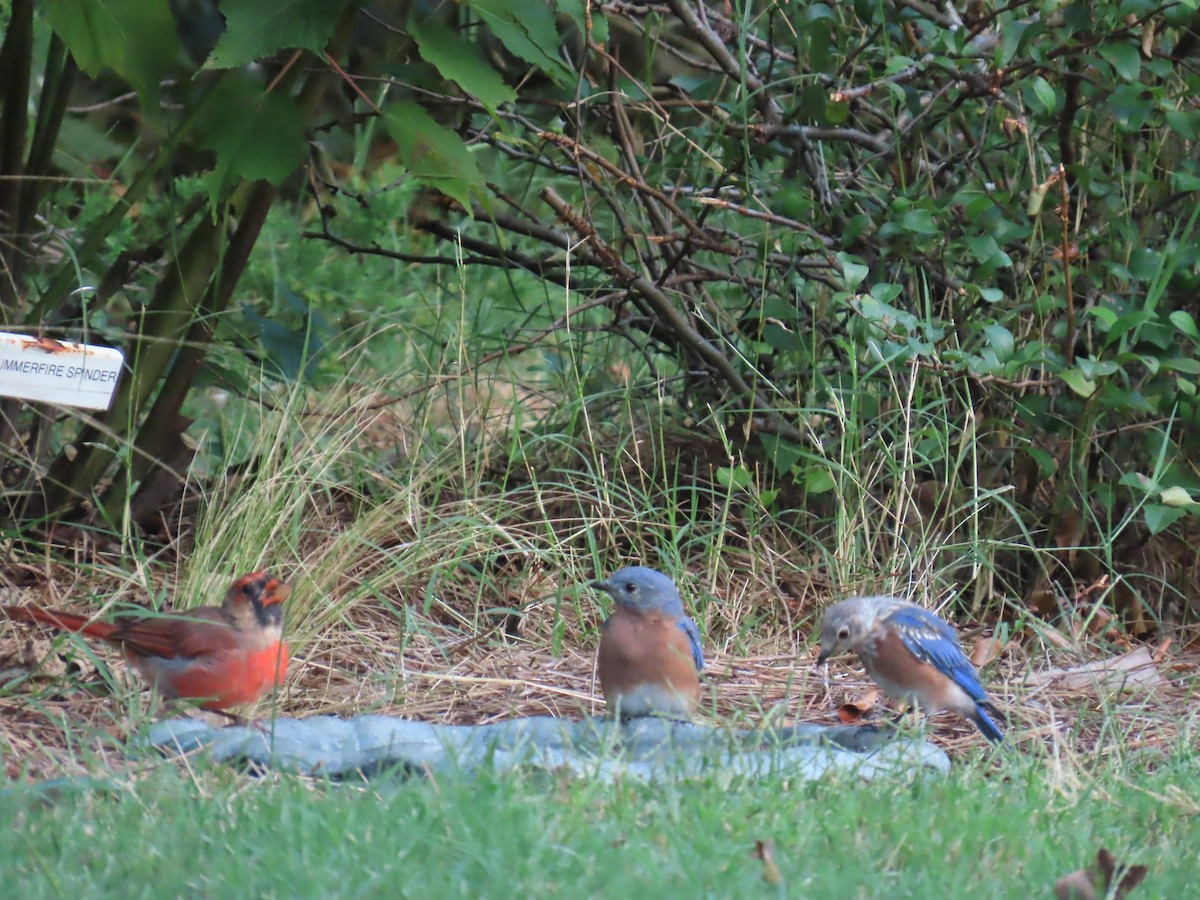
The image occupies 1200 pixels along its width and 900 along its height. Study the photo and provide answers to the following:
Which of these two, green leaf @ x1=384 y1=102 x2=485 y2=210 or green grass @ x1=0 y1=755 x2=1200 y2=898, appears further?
green leaf @ x1=384 y1=102 x2=485 y2=210

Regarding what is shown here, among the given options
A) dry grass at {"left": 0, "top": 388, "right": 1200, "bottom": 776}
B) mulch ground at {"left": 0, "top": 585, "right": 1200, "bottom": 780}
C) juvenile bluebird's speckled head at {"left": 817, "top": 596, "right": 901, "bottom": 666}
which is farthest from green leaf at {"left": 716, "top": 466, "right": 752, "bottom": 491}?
juvenile bluebird's speckled head at {"left": 817, "top": 596, "right": 901, "bottom": 666}

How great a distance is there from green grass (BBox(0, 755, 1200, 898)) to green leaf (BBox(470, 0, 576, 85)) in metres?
2.07

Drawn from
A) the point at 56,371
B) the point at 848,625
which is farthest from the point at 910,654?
the point at 56,371

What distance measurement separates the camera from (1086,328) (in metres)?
4.81

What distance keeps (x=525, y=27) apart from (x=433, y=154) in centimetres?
46

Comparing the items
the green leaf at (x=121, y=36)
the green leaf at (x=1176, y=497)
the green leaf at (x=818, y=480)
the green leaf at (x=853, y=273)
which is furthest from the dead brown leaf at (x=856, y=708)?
the green leaf at (x=121, y=36)

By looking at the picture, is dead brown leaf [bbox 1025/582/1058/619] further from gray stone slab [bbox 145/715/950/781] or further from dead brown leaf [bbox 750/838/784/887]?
dead brown leaf [bbox 750/838/784/887]

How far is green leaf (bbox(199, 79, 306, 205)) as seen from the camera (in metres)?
3.97

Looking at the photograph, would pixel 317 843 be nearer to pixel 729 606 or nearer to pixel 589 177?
pixel 729 606

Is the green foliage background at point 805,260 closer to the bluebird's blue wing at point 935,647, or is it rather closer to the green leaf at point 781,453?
the green leaf at point 781,453

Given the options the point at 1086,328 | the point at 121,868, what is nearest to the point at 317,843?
the point at 121,868

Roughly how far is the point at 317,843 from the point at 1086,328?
3250 mm

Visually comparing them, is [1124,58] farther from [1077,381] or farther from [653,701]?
[653,701]

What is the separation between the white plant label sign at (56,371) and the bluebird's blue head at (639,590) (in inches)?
49.1
